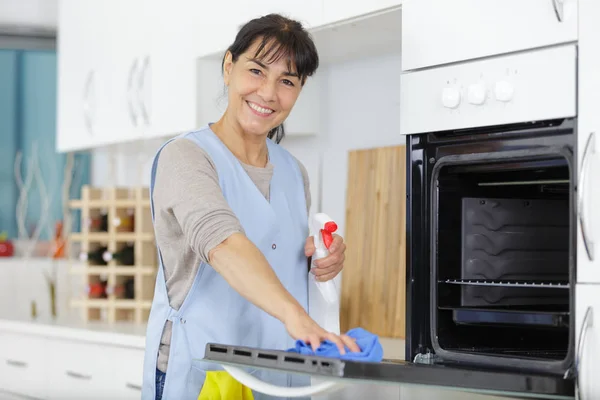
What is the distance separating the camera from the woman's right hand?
1.31 m

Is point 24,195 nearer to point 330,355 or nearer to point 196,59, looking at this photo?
point 196,59

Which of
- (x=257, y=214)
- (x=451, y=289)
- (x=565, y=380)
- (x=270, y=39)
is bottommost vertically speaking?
(x=565, y=380)

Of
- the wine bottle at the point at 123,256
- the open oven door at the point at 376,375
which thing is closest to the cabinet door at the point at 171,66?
A: the wine bottle at the point at 123,256

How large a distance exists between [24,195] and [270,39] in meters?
2.85

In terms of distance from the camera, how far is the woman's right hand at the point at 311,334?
4.30ft

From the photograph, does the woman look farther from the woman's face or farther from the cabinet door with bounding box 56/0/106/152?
the cabinet door with bounding box 56/0/106/152

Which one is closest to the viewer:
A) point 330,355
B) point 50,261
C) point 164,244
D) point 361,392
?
point 330,355

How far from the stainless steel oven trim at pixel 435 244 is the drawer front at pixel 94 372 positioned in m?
1.23

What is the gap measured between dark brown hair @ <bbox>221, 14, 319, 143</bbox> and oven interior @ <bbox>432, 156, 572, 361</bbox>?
0.34 m

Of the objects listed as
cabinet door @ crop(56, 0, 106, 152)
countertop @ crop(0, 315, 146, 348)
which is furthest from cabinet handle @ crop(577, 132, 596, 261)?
cabinet door @ crop(56, 0, 106, 152)

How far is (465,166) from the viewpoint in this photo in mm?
1723

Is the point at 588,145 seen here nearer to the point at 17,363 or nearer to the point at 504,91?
the point at 504,91

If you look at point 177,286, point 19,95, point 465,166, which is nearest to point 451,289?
point 465,166

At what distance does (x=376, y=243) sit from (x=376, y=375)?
1.36 metres
